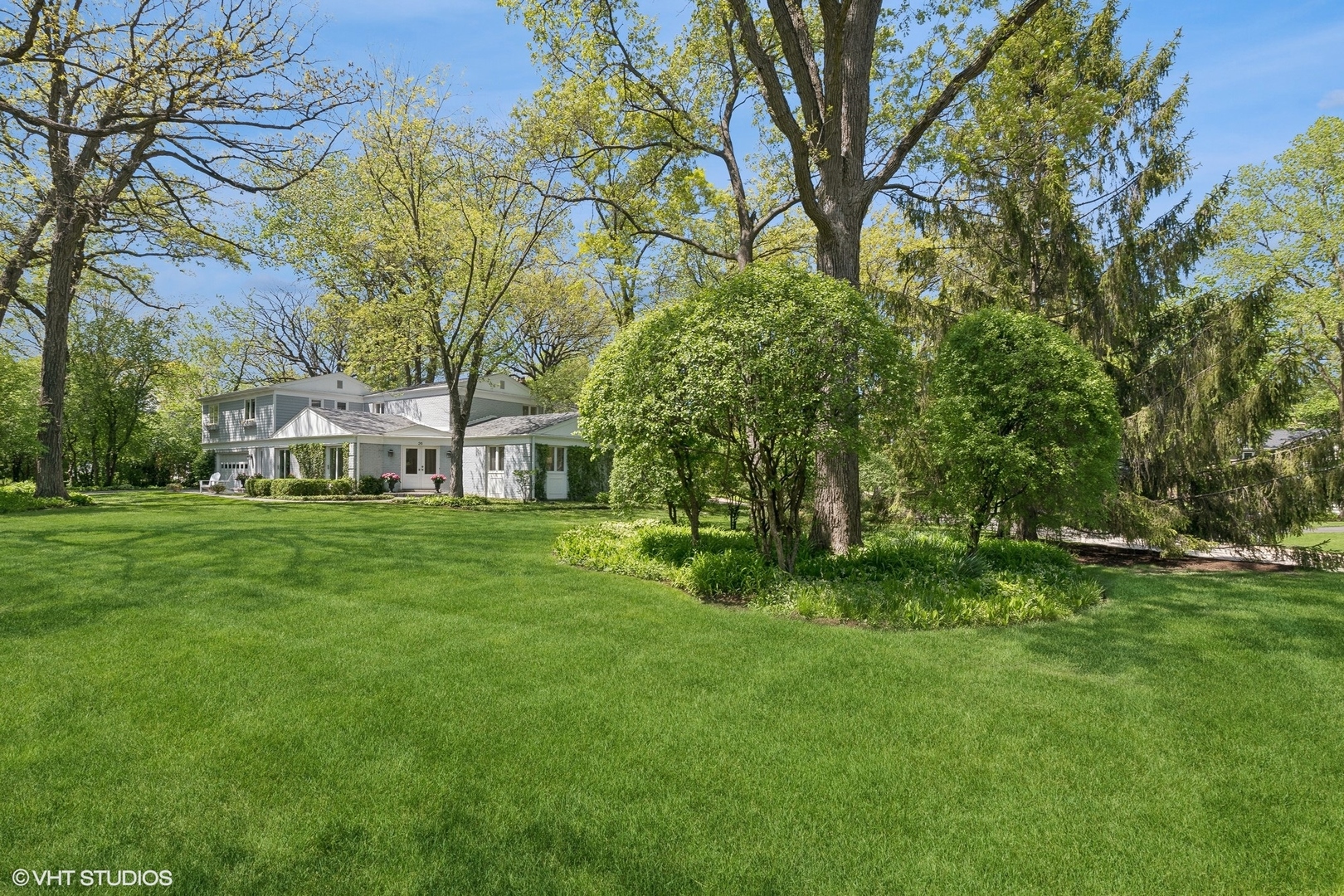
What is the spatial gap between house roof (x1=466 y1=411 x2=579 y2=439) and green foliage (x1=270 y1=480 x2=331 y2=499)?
594cm

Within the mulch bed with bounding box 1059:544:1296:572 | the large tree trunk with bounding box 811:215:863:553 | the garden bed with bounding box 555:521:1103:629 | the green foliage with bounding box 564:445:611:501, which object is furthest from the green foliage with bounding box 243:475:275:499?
the mulch bed with bounding box 1059:544:1296:572

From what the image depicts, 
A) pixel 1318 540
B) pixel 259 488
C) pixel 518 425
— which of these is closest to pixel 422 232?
pixel 518 425

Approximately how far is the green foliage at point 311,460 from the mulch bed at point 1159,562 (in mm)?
28037

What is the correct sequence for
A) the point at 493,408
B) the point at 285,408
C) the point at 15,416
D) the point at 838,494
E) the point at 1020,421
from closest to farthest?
the point at 1020,421 → the point at 838,494 → the point at 15,416 → the point at 285,408 → the point at 493,408

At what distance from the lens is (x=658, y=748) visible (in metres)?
3.67

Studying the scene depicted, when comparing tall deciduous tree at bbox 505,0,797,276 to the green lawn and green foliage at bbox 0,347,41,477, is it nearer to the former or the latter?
the green lawn

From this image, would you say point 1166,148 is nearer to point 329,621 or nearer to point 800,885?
point 800,885

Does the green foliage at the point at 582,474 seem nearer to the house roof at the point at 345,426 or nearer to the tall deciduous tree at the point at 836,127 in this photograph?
the house roof at the point at 345,426

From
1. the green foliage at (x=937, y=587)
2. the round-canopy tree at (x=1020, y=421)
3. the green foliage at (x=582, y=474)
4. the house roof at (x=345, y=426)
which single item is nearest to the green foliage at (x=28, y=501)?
the house roof at (x=345, y=426)

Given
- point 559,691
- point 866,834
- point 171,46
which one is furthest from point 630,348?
point 866,834

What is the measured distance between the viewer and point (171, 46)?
7.58 metres

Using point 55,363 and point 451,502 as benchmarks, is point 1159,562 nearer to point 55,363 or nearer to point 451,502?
point 451,502

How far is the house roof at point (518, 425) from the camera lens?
2575 centimetres

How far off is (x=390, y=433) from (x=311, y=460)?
13.3 feet
